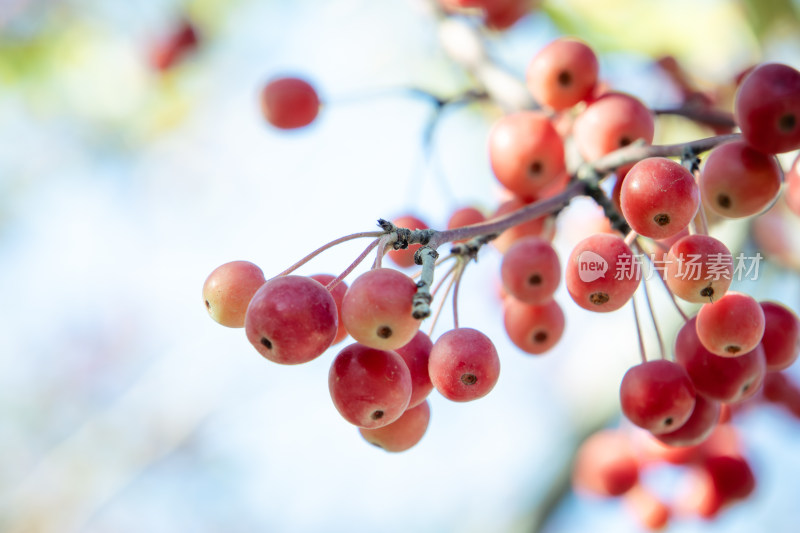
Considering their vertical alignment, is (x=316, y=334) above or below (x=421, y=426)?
above

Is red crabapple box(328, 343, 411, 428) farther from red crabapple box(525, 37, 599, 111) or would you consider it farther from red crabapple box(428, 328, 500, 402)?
red crabapple box(525, 37, 599, 111)

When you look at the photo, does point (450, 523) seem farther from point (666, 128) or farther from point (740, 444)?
point (666, 128)

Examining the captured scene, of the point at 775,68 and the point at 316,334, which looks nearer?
the point at 316,334

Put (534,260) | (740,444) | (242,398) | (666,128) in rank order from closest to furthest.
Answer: (534,260), (740,444), (666,128), (242,398)

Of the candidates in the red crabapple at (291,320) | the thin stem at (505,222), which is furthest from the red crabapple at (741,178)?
the red crabapple at (291,320)

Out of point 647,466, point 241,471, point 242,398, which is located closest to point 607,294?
point 647,466

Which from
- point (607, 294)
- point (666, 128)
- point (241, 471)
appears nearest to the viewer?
point (607, 294)

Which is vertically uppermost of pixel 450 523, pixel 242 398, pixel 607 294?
pixel 242 398

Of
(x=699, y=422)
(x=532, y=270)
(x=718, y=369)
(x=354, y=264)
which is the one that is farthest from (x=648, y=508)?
(x=354, y=264)
